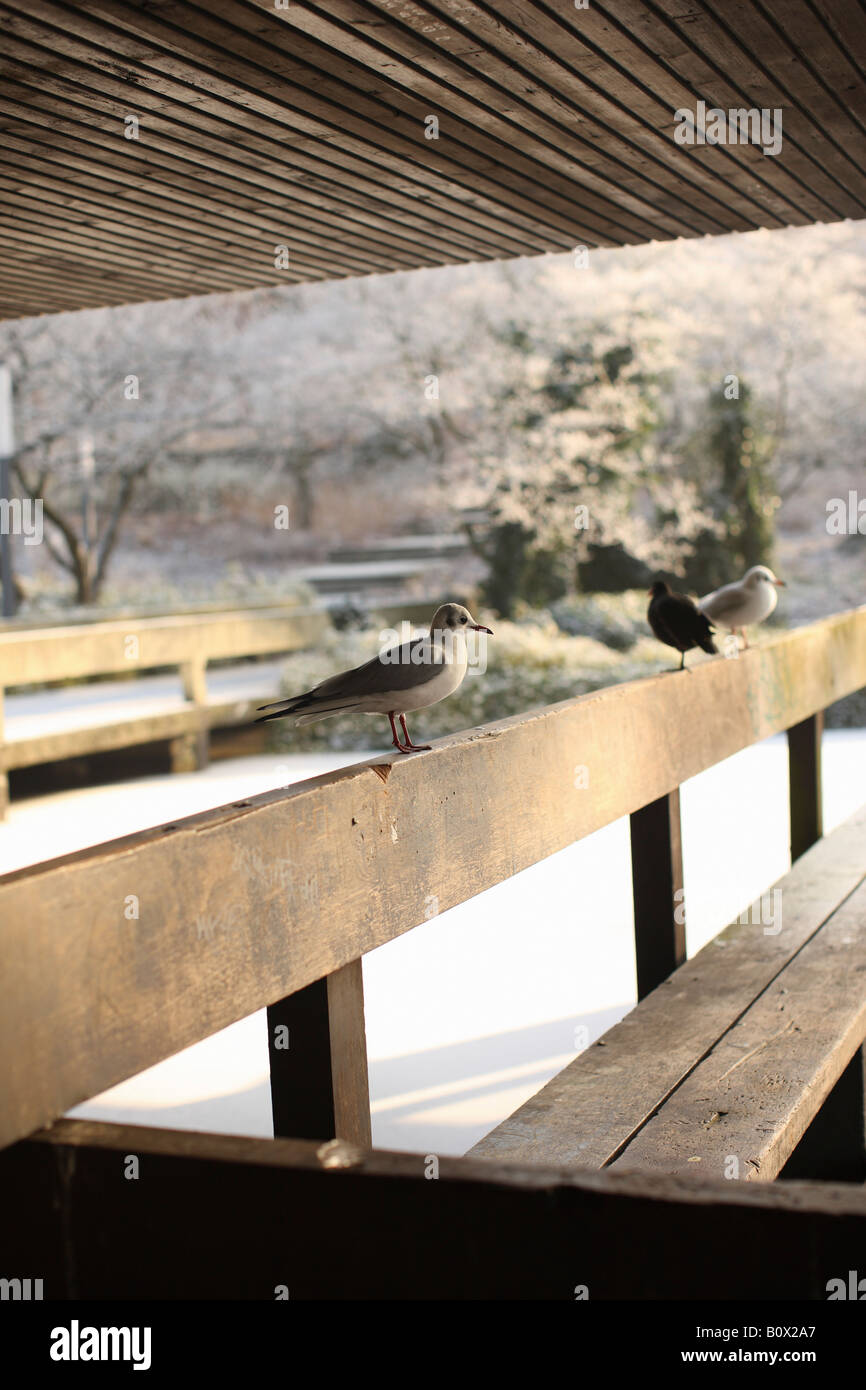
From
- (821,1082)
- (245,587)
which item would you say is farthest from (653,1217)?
(245,587)

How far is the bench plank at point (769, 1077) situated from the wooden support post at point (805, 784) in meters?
1.43

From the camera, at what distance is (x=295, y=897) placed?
5.71 ft

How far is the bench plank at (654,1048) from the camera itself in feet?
6.91

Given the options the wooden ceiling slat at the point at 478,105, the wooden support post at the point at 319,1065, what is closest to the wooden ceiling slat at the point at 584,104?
the wooden ceiling slat at the point at 478,105

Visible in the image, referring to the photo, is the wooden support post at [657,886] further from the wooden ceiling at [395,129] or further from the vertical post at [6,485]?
the vertical post at [6,485]

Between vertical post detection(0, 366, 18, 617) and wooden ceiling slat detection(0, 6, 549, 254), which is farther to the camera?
vertical post detection(0, 366, 18, 617)

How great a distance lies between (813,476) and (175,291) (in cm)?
1790

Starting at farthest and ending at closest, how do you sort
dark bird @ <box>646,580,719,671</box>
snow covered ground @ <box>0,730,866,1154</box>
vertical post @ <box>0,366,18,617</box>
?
1. vertical post @ <box>0,366,18,617</box>
2. snow covered ground @ <box>0,730,866,1154</box>
3. dark bird @ <box>646,580,719,671</box>

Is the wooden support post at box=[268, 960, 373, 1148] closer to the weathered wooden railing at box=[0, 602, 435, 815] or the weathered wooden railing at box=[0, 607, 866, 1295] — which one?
the weathered wooden railing at box=[0, 607, 866, 1295]

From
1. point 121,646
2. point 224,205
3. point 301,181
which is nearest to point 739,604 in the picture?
point 301,181

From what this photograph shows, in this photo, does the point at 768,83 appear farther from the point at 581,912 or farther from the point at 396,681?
the point at 581,912

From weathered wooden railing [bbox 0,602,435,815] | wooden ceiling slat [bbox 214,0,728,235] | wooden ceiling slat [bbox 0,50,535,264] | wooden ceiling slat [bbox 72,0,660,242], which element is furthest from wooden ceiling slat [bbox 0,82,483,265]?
weathered wooden railing [bbox 0,602,435,815]

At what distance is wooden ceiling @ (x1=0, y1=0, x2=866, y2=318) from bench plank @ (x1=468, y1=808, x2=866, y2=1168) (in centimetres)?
238

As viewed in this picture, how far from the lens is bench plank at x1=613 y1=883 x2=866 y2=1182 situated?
2055 mm
